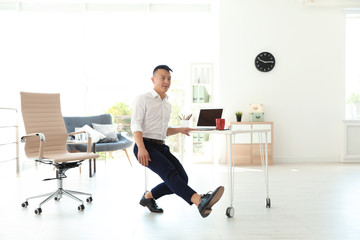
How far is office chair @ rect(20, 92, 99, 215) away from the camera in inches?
126

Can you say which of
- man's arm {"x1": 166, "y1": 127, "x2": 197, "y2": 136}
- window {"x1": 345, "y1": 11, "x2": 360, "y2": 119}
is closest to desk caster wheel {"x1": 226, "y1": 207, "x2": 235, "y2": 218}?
man's arm {"x1": 166, "y1": 127, "x2": 197, "y2": 136}

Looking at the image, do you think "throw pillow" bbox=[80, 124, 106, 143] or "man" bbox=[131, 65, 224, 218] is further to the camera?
"throw pillow" bbox=[80, 124, 106, 143]

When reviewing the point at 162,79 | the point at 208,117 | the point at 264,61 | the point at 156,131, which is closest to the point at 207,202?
the point at 156,131

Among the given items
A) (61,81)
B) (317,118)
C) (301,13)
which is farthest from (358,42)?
(61,81)

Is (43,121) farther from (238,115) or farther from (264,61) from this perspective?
(264,61)

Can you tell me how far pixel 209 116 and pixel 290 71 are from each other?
3326 millimetres

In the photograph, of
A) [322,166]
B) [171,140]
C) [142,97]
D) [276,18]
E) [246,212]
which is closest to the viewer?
[142,97]

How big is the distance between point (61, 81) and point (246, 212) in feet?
15.2

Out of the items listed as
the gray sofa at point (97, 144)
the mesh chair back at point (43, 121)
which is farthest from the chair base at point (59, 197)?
the gray sofa at point (97, 144)

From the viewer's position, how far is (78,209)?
10.1 ft

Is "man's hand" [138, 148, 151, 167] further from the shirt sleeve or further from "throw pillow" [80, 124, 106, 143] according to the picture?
"throw pillow" [80, 124, 106, 143]

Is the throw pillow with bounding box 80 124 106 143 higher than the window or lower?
lower

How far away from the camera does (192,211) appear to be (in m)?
3.05

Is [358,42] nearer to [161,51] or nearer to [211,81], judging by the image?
[211,81]
